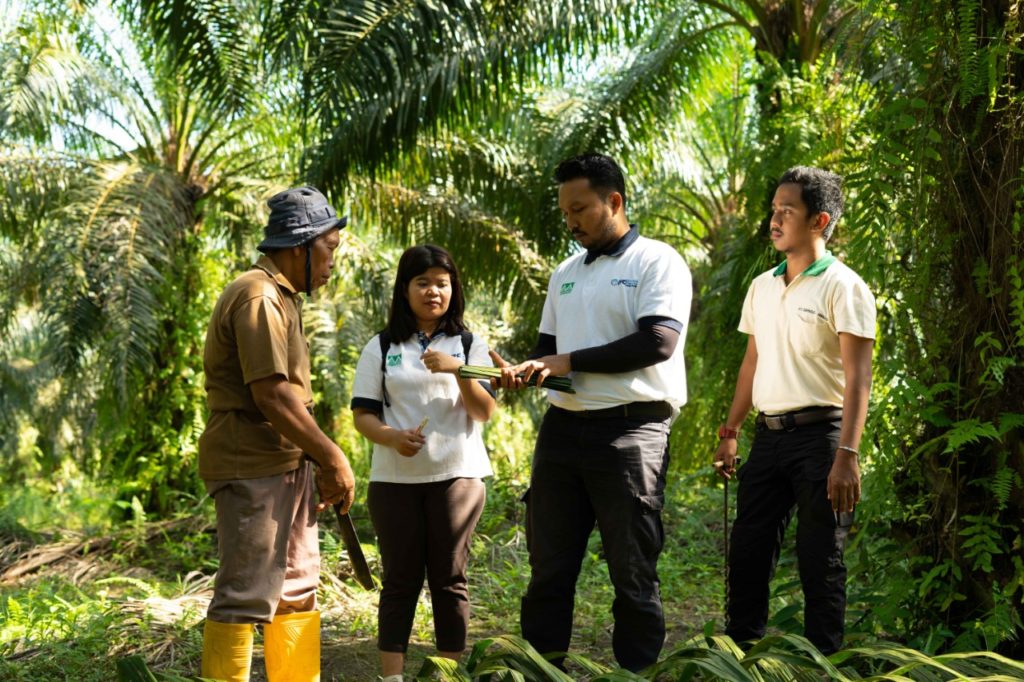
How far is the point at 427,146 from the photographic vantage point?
11.4 metres

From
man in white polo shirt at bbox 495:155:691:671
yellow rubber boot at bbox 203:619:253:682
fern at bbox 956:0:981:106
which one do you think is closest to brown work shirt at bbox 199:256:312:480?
yellow rubber boot at bbox 203:619:253:682

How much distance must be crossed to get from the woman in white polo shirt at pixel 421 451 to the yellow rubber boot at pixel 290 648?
1.77 feet

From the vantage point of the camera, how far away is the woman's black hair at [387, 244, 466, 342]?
4672 mm

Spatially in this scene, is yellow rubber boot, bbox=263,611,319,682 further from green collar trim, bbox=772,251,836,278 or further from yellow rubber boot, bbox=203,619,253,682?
green collar trim, bbox=772,251,836,278

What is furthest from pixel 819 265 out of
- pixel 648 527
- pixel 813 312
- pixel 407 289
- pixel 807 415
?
pixel 407 289

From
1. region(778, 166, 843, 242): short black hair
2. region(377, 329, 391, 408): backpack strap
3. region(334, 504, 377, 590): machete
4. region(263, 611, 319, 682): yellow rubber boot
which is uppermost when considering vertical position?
region(778, 166, 843, 242): short black hair

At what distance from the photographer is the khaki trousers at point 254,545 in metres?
3.74

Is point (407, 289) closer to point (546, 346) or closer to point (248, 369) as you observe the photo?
point (546, 346)

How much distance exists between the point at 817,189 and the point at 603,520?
157 centimetres

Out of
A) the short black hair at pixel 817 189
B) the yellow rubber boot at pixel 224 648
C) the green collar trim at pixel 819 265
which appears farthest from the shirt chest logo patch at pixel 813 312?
the yellow rubber boot at pixel 224 648

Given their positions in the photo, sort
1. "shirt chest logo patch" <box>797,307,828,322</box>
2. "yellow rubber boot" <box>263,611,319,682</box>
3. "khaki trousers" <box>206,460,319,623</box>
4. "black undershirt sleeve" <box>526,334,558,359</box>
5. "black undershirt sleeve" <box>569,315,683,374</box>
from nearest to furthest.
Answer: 1. "khaki trousers" <box>206,460,319,623</box>
2. "yellow rubber boot" <box>263,611,319,682</box>
3. "black undershirt sleeve" <box>569,315,683,374</box>
4. "shirt chest logo patch" <box>797,307,828,322</box>
5. "black undershirt sleeve" <box>526,334,558,359</box>

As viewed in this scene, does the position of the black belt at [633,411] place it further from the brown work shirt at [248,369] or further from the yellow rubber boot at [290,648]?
the yellow rubber boot at [290,648]

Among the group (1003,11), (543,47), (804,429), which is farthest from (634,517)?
(543,47)

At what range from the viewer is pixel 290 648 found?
3.97 m
